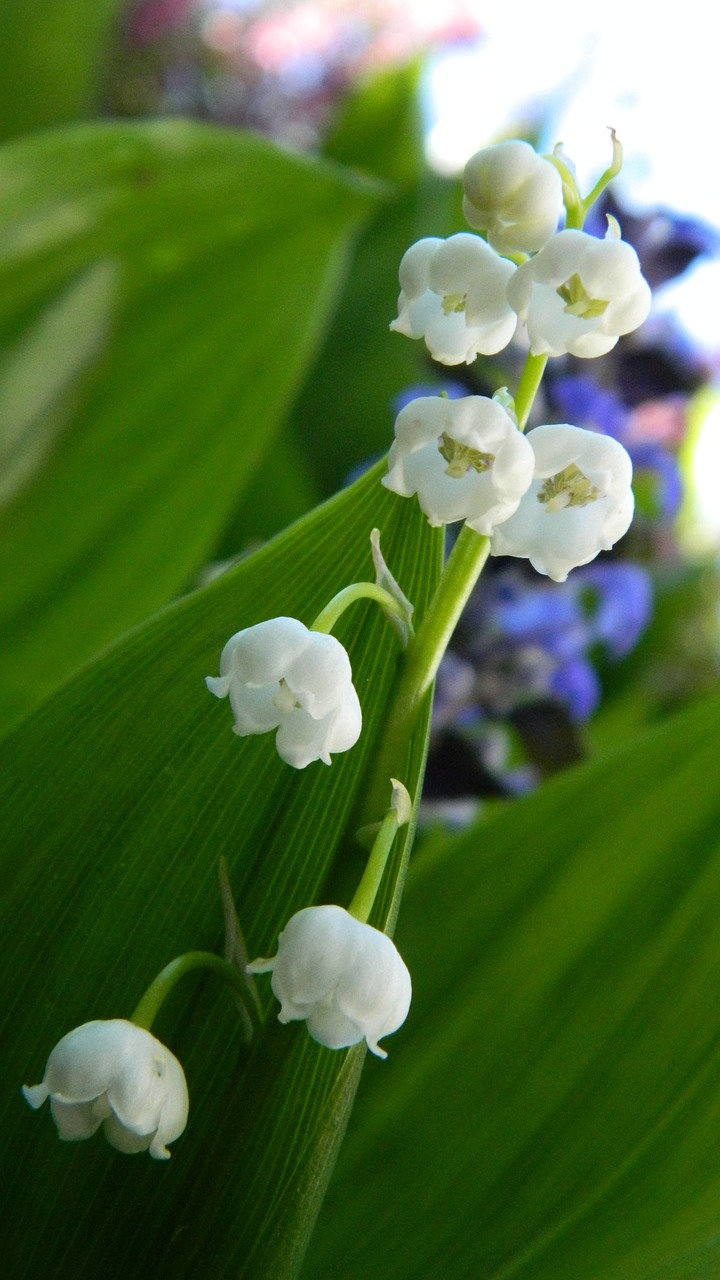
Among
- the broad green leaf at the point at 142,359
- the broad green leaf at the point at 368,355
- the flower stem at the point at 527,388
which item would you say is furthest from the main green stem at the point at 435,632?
the broad green leaf at the point at 368,355

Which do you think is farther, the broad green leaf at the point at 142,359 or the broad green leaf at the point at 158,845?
the broad green leaf at the point at 142,359

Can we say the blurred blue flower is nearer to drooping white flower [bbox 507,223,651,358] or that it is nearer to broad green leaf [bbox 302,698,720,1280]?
broad green leaf [bbox 302,698,720,1280]

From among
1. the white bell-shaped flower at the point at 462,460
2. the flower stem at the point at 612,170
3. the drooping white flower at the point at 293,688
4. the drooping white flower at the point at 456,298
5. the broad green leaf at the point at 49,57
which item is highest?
the broad green leaf at the point at 49,57

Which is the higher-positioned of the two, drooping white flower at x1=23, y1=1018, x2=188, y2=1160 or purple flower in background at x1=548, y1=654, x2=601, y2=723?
purple flower in background at x1=548, y1=654, x2=601, y2=723

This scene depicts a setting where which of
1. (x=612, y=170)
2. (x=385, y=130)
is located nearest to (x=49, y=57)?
(x=385, y=130)

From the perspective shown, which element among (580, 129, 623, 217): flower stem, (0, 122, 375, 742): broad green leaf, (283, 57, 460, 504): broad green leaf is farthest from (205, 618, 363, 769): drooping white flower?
(283, 57, 460, 504): broad green leaf

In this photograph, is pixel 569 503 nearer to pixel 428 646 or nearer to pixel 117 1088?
pixel 428 646

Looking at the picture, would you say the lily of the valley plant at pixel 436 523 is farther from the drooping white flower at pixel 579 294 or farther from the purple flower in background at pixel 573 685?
the purple flower in background at pixel 573 685

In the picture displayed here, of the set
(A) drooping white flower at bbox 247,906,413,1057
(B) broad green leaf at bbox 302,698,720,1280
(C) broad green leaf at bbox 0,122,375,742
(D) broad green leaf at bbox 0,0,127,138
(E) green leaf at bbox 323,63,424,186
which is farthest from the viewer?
(E) green leaf at bbox 323,63,424,186
